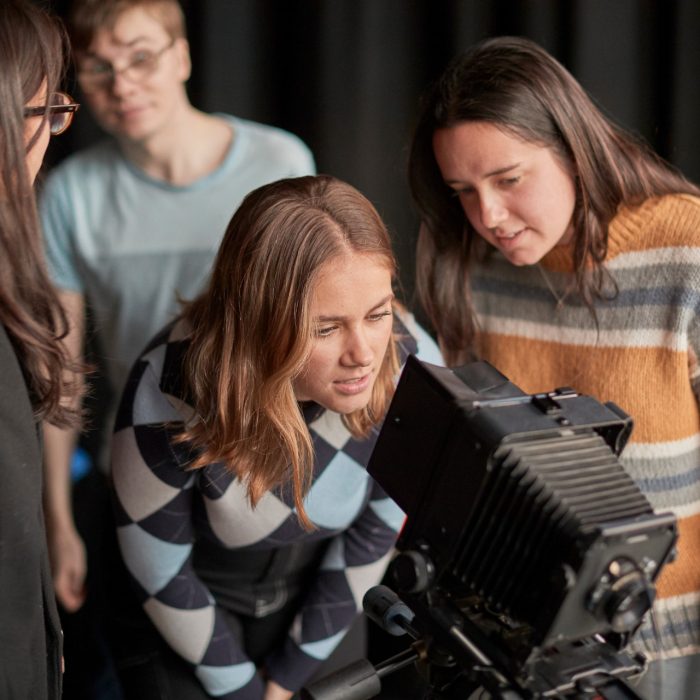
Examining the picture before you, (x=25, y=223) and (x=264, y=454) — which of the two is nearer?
(x=25, y=223)

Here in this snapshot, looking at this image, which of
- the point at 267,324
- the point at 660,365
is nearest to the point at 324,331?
the point at 267,324

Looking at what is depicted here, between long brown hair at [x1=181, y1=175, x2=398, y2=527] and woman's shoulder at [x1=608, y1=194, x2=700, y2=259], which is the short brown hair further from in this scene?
woman's shoulder at [x1=608, y1=194, x2=700, y2=259]

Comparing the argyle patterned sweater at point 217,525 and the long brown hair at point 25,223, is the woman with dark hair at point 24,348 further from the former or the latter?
the argyle patterned sweater at point 217,525

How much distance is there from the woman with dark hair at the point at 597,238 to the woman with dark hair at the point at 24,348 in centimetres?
62

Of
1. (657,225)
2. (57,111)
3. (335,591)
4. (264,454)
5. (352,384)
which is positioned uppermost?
(57,111)

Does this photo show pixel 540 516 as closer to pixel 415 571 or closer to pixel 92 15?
pixel 415 571

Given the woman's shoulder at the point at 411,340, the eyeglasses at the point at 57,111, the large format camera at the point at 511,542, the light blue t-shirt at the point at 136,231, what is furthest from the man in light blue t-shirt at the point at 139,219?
the large format camera at the point at 511,542

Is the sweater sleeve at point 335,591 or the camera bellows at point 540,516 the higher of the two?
the camera bellows at point 540,516

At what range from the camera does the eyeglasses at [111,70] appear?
1.86 m

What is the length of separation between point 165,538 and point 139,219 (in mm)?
714

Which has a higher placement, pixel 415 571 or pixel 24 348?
pixel 24 348

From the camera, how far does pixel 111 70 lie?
6.08 ft

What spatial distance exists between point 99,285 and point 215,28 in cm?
76

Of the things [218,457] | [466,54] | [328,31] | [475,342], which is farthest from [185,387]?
[328,31]
